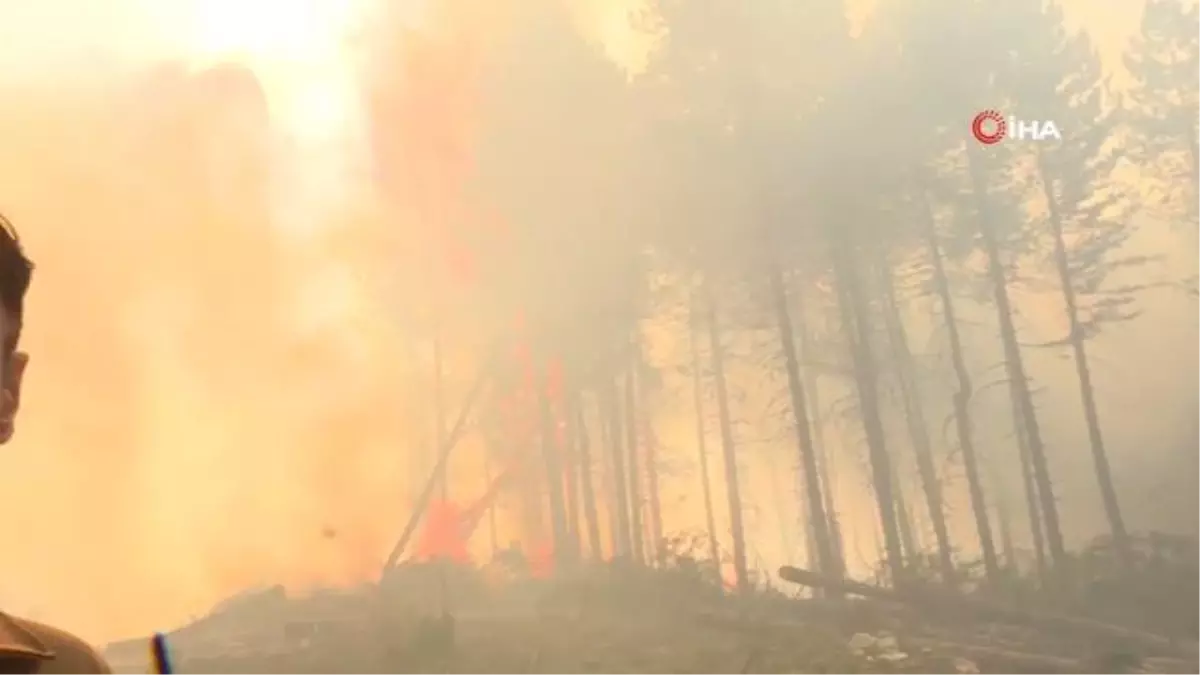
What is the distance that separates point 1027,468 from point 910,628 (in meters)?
0.30

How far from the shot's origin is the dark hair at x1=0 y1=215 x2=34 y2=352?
3.47 ft

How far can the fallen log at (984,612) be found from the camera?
1.43m

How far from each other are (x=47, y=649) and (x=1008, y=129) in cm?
150

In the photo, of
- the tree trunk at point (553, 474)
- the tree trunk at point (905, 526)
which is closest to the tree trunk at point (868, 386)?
the tree trunk at point (905, 526)

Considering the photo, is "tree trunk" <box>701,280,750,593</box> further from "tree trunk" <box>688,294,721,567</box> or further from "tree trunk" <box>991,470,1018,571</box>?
"tree trunk" <box>991,470,1018,571</box>

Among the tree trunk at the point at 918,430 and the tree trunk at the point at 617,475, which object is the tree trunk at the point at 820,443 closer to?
the tree trunk at the point at 918,430

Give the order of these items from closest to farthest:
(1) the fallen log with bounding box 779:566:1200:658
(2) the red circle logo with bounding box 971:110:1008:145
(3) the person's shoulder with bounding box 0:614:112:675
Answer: (3) the person's shoulder with bounding box 0:614:112:675 < (1) the fallen log with bounding box 779:566:1200:658 < (2) the red circle logo with bounding box 971:110:1008:145

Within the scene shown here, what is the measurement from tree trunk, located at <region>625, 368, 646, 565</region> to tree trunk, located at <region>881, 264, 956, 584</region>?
0.41 m

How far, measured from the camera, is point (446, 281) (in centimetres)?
159

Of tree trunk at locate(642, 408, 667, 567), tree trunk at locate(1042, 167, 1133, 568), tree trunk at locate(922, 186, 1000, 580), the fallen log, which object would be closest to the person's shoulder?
tree trunk at locate(642, 408, 667, 567)

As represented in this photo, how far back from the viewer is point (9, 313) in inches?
41.6

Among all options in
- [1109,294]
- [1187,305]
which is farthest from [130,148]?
[1187,305]

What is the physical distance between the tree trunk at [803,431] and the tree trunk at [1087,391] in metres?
0.41

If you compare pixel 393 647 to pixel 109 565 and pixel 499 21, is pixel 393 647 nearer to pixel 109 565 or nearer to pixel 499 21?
pixel 109 565
